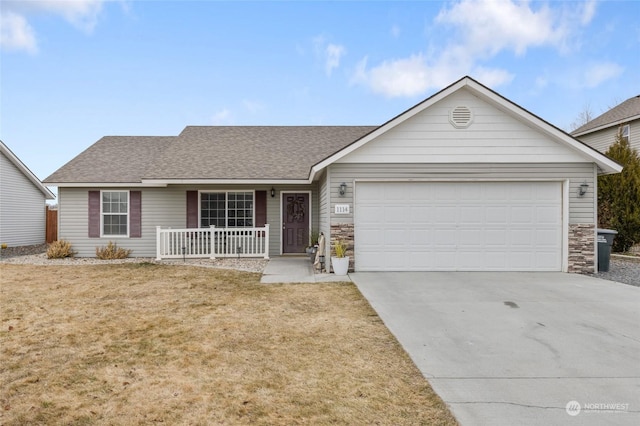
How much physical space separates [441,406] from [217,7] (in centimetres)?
1401

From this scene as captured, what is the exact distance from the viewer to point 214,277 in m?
8.80

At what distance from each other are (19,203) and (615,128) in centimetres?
2894

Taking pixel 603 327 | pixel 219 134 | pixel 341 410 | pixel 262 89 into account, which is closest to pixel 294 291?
pixel 341 410

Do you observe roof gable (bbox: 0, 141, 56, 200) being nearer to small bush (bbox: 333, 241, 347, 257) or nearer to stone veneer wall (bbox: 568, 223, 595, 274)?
small bush (bbox: 333, 241, 347, 257)

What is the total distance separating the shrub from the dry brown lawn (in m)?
12.8

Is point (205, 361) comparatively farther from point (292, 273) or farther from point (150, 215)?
point (150, 215)

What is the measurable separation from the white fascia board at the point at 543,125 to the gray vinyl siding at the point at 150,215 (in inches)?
238


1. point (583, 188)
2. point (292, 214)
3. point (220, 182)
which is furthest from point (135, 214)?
point (583, 188)

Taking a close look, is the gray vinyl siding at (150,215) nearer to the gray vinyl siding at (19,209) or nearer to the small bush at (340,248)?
the small bush at (340,248)

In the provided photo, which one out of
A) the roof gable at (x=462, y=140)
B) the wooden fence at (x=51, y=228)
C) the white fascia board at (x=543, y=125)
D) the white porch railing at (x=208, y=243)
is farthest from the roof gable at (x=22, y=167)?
the white fascia board at (x=543, y=125)

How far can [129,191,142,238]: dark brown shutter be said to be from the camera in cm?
Result: 1272

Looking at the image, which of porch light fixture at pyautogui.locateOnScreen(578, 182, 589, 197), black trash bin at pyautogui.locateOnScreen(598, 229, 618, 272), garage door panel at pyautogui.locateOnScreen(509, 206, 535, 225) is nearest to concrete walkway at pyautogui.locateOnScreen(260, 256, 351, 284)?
garage door panel at pyautogui.locateOnScreen(509, 206, 535, 225)

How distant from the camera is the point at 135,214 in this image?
12750mm

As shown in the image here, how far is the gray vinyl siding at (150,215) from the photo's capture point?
12.7 meters
